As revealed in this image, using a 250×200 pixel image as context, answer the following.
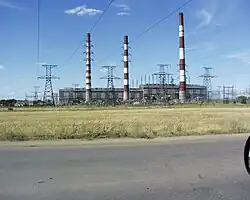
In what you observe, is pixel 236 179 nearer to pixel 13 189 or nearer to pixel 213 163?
pixel 213 163

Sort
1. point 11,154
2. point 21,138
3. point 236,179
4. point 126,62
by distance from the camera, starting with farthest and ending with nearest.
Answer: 1. point 126,62
2. point 21,138
3. point 11,154
4. point 236,179


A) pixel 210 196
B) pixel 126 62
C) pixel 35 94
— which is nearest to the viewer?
pixel 210 196

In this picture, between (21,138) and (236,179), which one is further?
(21,138)

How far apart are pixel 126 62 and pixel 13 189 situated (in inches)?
4706

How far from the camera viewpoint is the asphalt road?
7.29 metres

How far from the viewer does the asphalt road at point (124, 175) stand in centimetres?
729

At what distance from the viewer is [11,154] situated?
13.2 m

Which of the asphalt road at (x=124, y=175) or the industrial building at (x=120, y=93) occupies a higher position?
the industrial building at (x=120, y=93)

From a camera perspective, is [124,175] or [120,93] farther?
[120,93]

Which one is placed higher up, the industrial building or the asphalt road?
the industrial building

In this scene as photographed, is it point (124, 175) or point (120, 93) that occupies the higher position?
point (120, 93)

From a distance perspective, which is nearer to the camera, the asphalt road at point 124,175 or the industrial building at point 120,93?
the asphalt road at point 124,175

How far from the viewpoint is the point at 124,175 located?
29.8ft

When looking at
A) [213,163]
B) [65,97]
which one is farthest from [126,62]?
[213,163]
